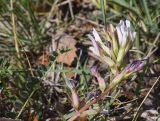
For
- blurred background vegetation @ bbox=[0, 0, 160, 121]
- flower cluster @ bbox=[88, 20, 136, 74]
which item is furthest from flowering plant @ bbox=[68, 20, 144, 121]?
blurred background vegetation @ bbox=[0, 0, 160, 121]

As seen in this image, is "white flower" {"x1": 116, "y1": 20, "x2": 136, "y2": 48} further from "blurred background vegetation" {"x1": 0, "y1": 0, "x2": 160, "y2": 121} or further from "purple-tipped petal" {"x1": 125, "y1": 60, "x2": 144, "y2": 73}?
"blurred background vegetation" {"x1": 0, "y1": 0, "x2": 160, "y2": 121}

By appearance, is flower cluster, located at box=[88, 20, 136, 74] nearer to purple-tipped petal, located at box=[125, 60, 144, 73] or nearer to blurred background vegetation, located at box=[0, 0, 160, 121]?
purple-tipped petal, located at box=[125, 60, 144, 73]

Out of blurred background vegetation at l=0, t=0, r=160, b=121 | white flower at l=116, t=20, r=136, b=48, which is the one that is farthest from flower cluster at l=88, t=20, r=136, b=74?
blurred background vegetation at l=0, t=0, r=160, b=121

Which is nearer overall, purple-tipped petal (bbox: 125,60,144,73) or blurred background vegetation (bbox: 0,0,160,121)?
purple-tipped petal (bbox: 125,60,144,73)

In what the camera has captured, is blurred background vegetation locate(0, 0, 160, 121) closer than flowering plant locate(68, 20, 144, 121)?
No

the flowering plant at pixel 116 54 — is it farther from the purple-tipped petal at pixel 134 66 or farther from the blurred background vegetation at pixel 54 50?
the blurred background vegetation at pixel 54 50

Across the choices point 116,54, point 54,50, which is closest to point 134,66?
point 116,54

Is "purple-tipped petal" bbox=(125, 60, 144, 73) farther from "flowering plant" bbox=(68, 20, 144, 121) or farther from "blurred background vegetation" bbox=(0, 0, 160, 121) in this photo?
"blurred background vegetation" bbox=(0, 0, 160, 121)

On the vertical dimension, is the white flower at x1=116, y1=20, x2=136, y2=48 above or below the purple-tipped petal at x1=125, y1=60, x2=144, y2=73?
above

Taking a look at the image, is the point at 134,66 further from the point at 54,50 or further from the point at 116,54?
the point at 54,50
